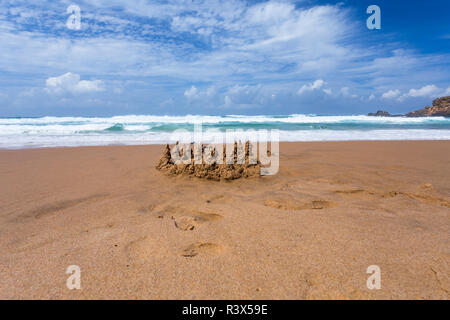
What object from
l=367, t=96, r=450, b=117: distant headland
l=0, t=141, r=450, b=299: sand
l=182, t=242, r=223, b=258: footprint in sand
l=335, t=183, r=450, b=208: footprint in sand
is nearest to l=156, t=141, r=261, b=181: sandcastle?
l=0, t=141, r=450, b=299: sand

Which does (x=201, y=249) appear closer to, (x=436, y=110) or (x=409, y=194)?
(x=409, y=194)

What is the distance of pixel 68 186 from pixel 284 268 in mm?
2901

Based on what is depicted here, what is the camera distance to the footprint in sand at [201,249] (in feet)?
5.42

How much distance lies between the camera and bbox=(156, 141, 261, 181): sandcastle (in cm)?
349

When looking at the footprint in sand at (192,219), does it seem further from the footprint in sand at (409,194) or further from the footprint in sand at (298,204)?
the footprint in sand at (409,194)

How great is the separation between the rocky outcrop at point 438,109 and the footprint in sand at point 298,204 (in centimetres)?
4293

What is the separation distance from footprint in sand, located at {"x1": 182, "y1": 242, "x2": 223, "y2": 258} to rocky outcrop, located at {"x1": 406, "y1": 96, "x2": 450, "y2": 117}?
44.2 m

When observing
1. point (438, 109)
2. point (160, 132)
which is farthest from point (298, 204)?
point (438, 109)

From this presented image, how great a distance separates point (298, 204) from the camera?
2.52 meters

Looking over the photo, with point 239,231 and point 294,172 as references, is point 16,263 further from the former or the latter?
point 294,172

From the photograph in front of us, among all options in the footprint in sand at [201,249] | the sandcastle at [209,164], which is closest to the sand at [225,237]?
the footprint in sand at [201,249]

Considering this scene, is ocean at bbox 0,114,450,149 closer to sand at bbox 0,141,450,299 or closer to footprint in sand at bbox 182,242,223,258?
sand at bbox 0,141,450,299
